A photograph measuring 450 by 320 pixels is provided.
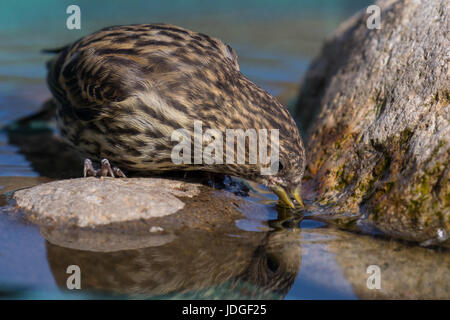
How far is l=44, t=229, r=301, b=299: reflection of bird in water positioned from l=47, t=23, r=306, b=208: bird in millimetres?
758

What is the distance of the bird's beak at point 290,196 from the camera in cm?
479

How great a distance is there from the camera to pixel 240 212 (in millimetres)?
4668

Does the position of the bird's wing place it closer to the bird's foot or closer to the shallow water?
the bird's foot

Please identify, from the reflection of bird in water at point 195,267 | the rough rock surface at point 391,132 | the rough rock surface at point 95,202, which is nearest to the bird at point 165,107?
the rough rock surface at point 95,202

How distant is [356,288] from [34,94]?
6.59 m

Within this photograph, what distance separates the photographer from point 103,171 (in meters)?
4.86

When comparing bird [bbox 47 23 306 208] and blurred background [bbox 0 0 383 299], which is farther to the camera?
bird [bbox 47 23 306 208]

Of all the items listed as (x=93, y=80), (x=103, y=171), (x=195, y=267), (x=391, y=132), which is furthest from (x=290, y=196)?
(x=93, y=80)

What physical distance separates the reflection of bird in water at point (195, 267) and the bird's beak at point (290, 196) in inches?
24.1

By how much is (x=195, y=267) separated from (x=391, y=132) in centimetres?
195

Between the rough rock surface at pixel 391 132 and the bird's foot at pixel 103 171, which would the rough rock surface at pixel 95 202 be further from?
the rough rock surface at pixel 391 132

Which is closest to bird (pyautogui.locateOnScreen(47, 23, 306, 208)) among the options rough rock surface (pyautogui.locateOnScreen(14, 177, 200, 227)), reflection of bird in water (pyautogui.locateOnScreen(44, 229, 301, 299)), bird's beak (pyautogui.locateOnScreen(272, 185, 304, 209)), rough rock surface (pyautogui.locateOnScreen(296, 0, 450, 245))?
bird's beak (pyautogui.locateOnScreen(272, 185, 304, 209))

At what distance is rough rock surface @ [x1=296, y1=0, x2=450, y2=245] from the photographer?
4.21m

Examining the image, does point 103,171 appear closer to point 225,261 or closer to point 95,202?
point 95,202
